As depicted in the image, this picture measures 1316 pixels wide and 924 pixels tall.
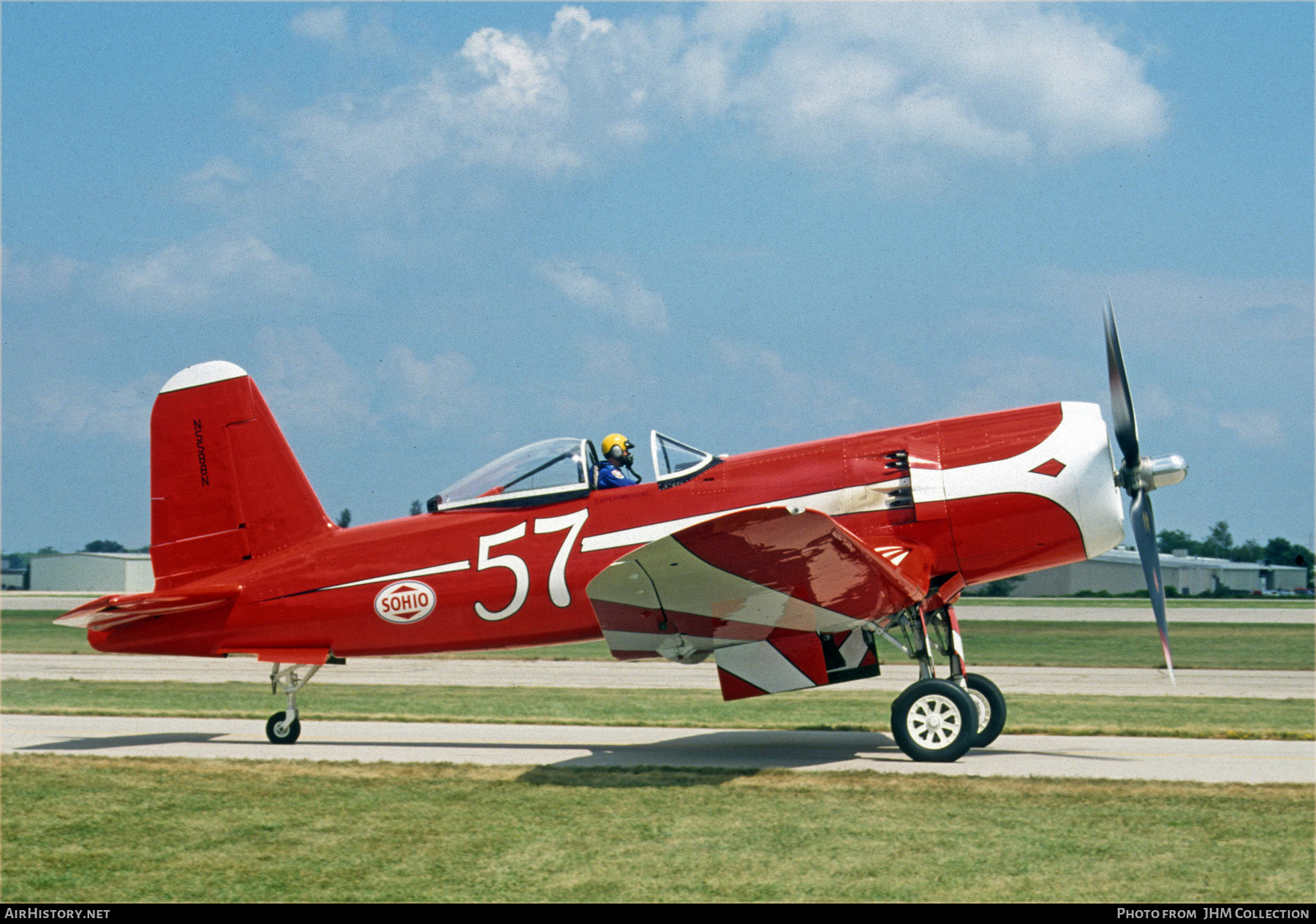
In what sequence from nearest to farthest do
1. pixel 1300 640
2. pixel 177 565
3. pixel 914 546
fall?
1. pixel 914 546
2. pixel 177 565
3. pixel 1300 640

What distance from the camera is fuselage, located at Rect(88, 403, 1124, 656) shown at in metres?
9.76

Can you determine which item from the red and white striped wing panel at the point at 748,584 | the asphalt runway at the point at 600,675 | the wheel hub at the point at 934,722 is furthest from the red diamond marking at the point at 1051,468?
the asphalt runway at the point at 600,675

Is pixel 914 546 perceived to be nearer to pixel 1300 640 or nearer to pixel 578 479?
pixel 578 479

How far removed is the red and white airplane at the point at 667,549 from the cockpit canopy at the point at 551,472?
0.02m

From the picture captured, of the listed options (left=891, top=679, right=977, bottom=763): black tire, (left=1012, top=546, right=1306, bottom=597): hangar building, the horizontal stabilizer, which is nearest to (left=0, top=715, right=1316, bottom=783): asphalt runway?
(left=891, top=679, right=977, bottom=763): black tire

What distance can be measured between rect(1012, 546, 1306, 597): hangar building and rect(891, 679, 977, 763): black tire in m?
68.6

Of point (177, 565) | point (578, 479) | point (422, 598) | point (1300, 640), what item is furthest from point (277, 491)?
point (1300, 640)

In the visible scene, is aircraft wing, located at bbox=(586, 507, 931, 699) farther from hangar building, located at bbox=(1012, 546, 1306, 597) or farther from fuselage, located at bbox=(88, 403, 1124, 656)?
hangar building, located at bbox=(1012, 546, 1306, 597)

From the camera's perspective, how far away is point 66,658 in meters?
27.1

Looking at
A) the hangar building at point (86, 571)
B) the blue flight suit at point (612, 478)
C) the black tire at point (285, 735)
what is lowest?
the black tire at point (285, 735)

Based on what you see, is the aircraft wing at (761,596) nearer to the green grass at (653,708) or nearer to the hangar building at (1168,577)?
the green grass at (653,708)

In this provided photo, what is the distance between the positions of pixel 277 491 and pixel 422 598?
227 centimetres

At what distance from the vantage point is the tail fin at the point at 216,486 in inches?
466

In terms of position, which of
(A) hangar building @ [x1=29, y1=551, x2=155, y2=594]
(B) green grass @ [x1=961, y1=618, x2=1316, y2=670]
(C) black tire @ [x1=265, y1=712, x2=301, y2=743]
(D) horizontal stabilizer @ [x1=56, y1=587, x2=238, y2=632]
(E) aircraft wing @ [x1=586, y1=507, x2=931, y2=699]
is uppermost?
(A) hangar building @ [x1=29, y1=551, x2=155, y2=594]
